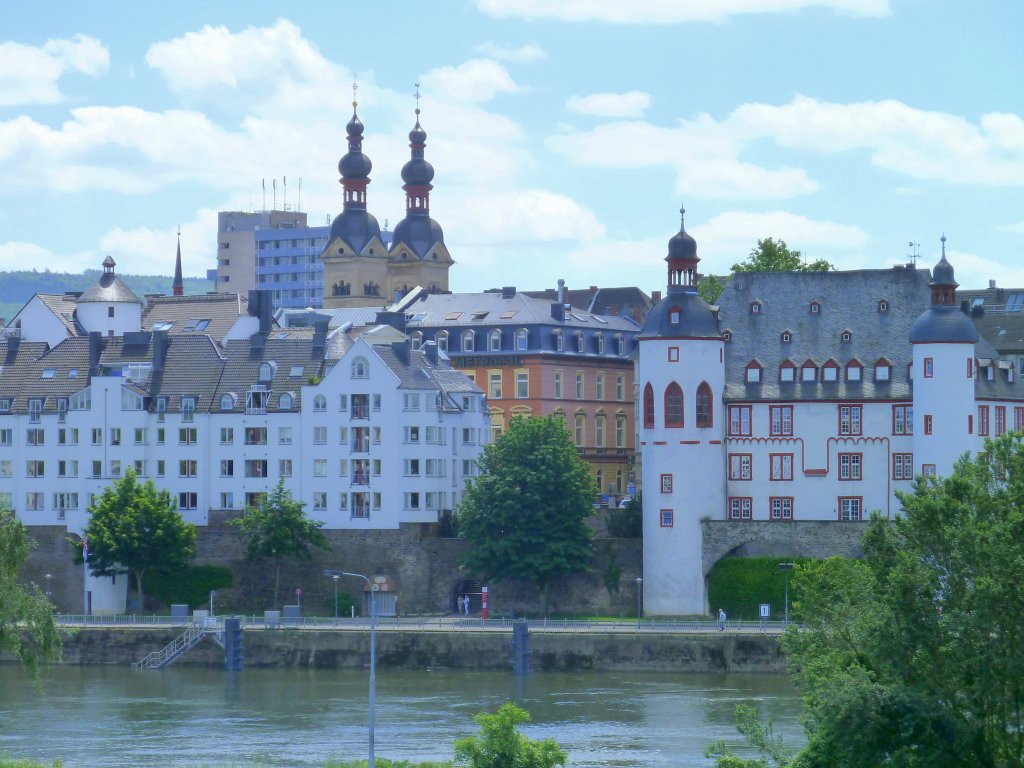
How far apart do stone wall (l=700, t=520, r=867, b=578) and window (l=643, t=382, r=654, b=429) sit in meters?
5.58

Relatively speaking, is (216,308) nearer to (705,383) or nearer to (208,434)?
(208,434)

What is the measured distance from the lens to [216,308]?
151000 mm

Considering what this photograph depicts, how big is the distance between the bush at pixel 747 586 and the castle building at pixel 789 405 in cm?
89

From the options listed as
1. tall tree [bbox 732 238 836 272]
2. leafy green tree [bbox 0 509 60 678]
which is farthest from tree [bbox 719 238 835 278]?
leafy green tree [bbox 0 509 60 678]

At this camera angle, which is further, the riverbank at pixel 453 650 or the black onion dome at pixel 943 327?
the black onion dome at pixel 943 327

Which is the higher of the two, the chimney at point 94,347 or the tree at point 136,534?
the chimney at point 94,347

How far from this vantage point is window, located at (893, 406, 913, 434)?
124 m

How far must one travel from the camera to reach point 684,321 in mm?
123875

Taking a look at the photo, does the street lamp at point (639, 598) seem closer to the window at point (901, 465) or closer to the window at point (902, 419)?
the window at point (901, 465)

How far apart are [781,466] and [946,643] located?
199 ft

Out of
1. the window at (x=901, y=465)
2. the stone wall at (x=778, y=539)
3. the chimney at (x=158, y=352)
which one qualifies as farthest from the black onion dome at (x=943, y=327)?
the chimney at (x=158, y=352)

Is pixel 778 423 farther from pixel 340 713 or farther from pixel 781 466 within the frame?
pixel 340 713

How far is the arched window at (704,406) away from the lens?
407 ft

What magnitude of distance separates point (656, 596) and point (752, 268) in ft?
99.9
